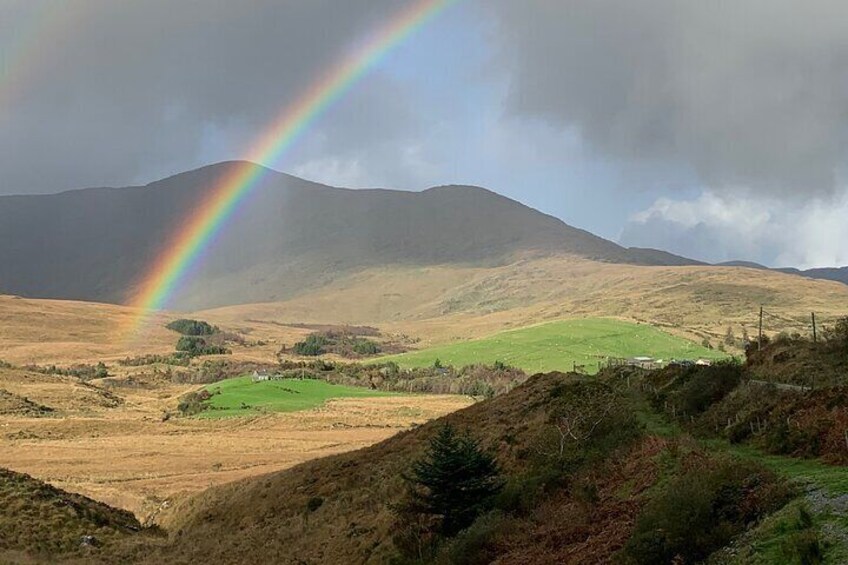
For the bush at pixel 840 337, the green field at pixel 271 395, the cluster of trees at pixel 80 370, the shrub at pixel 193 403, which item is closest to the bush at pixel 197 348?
the cluster of trees at pixel 80 370

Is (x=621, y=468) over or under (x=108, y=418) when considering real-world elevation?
over

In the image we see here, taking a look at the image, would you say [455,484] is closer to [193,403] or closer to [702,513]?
[702,513]

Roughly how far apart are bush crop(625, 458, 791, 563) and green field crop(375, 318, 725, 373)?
86490mm

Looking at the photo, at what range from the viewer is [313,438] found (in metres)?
72.7

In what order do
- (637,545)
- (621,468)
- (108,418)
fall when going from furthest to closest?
(108,418), (621,468), (637,545)

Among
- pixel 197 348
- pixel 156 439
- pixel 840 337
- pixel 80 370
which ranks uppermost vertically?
pixel 840 337

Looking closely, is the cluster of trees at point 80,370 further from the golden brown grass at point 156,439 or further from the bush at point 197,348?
the bush at point 197,348

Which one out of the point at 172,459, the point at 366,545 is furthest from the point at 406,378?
the point at 366,545

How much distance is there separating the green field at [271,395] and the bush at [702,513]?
8469 cm

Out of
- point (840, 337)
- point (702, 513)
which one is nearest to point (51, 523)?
point (702, 513)

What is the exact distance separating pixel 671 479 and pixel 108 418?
86.7 m

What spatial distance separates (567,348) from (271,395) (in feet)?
172

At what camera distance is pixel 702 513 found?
11961 mm

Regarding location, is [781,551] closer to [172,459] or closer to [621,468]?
[621,468]
